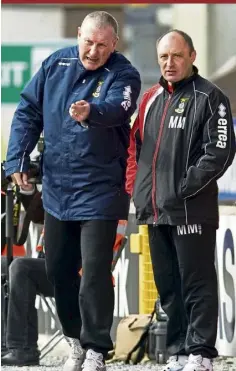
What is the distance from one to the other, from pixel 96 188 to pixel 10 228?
6.30ft

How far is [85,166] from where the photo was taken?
703cm

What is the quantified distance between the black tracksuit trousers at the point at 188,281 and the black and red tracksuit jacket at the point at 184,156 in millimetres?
87

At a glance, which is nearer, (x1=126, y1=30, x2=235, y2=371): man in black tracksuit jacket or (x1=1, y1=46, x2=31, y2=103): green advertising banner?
(x1=126, y1=30, x2=235, y2=371): man in black tracksuit jacket

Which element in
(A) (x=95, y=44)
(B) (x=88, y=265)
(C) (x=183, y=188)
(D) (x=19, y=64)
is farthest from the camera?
(D) (x=19, y=64)

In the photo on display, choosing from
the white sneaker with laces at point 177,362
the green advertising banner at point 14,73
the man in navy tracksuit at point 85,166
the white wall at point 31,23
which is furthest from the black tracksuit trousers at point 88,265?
the white wall at point 31,23

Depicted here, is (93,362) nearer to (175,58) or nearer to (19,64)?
(175,58)

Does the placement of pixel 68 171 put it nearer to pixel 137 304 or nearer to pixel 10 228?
pixel 10 228

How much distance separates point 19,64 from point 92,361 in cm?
424

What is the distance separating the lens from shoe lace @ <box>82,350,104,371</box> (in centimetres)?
686

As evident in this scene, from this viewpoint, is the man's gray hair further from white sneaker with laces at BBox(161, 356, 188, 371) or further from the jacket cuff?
white sneaker with laces at BBox(161, 356, 188, 371)

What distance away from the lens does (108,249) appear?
22.9 ft

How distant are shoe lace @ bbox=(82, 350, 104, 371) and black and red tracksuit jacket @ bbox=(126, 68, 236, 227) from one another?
2.43 feet

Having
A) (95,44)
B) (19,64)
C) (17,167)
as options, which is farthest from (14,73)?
(95,44)

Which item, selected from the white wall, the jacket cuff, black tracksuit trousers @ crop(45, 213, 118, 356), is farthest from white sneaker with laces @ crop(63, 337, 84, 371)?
the white wall
